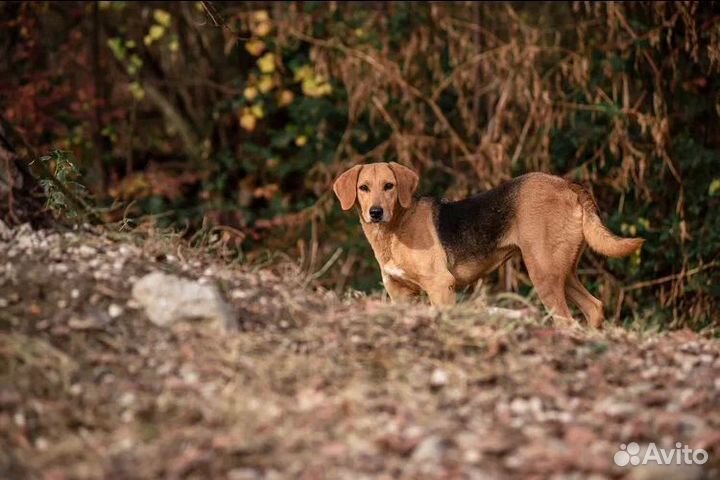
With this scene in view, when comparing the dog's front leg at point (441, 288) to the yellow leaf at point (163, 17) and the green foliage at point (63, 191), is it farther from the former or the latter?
the yellow leaf at point (163, 17)

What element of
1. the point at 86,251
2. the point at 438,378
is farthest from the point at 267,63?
the point at 438,378

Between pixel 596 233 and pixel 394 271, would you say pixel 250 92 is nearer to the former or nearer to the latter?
pixel 394 271

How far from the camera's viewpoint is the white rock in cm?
480

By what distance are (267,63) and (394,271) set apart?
5.82 meters

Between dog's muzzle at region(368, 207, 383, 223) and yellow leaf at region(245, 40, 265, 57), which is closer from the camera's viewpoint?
dog's muzzle at region(368, 207, 383, 223)

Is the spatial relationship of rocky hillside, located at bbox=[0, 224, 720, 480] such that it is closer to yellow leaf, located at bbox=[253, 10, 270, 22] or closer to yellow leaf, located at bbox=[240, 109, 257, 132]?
yellow leaf, located at bbox=[253, 10, 270, 22]

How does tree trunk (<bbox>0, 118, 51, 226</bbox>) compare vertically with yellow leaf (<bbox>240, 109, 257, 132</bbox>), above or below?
above

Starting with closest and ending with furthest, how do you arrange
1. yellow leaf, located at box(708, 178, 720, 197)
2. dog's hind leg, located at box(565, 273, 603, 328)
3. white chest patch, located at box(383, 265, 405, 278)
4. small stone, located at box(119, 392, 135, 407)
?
small stone, located at box(119, 392, 135, 407) → white chest patch, located at box(383, 265, 405, 278) → dog's hind leg, located at box(565, 273, 603, 328) → yellow leaf, located at box(708, 178, 720, 197)

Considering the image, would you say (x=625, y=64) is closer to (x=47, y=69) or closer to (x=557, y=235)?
(x=557, y=235)

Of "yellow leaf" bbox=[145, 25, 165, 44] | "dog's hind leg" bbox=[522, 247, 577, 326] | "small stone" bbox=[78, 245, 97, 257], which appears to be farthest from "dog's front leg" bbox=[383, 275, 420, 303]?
"yellow leaf" bbox=[145, 25, 165, 44]

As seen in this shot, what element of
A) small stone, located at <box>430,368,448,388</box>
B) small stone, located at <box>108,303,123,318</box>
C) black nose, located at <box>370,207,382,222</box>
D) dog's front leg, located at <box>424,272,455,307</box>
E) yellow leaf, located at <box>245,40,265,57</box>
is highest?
small stone, located at <box>108,303,123,318</box>

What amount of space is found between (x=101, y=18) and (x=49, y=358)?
9.87 metres

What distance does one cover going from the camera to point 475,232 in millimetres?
7430

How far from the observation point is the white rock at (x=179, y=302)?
15.8ft
